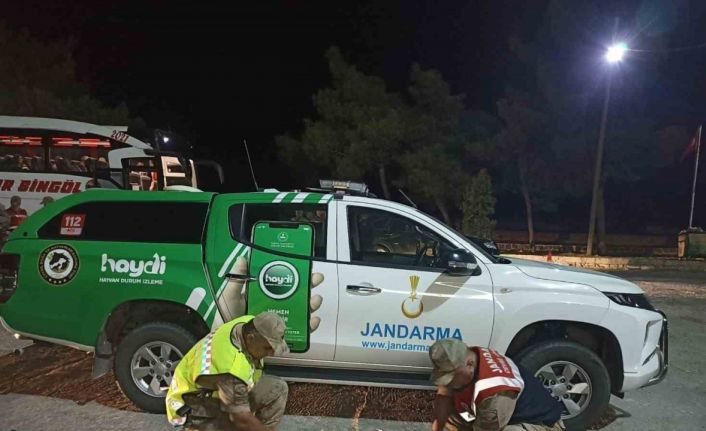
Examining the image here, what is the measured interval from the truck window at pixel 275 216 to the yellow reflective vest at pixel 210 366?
123 centimetres

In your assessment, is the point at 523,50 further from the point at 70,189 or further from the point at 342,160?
the point at 70,189

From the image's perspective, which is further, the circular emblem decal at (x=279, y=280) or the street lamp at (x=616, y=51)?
the street lamp at (x=616, y=51)

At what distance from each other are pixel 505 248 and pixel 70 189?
1682 cm

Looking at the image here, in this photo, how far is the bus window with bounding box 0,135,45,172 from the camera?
11805 mm

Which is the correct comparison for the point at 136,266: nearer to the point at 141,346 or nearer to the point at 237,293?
the point at 141,346

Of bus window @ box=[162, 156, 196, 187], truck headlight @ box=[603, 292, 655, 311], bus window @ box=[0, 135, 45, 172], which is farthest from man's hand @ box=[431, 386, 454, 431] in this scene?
bus window @ box=[0, 135, 45, 172]

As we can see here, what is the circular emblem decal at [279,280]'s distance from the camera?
3910mm

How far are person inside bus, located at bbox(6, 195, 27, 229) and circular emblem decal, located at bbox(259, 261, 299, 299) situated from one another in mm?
Result: 10119

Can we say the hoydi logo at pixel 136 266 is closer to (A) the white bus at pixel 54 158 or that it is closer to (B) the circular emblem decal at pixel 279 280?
(B) the circular emblem decal at pixel 279 280

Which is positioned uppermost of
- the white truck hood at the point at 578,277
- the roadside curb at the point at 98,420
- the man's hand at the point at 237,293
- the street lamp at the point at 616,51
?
the street lamp at the point at 616,51

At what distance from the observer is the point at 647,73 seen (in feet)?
69.2

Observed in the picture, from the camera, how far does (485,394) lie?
274 cm

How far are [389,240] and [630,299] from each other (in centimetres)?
231

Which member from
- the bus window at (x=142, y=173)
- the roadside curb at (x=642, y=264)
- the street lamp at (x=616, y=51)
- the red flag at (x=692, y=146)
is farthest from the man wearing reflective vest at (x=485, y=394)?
the red flag at (x=692, y=146)
